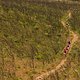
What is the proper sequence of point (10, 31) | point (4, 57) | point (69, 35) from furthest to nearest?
point (69, 35)
point (10, 31)
point (4, 57)

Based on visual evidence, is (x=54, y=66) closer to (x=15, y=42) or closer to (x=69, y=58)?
(x=69, y=58)

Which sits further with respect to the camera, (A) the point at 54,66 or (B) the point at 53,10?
(B) the point at 53,10

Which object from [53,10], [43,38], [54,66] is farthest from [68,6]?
[54,66]

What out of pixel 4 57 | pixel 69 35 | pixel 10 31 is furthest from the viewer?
pixel 69 35

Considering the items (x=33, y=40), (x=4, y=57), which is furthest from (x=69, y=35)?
(x=4, y=57)

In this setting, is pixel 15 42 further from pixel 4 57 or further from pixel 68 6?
pixel 68 6

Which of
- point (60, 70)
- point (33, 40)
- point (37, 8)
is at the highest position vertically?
point (37, 8)

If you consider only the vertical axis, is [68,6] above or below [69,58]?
above
